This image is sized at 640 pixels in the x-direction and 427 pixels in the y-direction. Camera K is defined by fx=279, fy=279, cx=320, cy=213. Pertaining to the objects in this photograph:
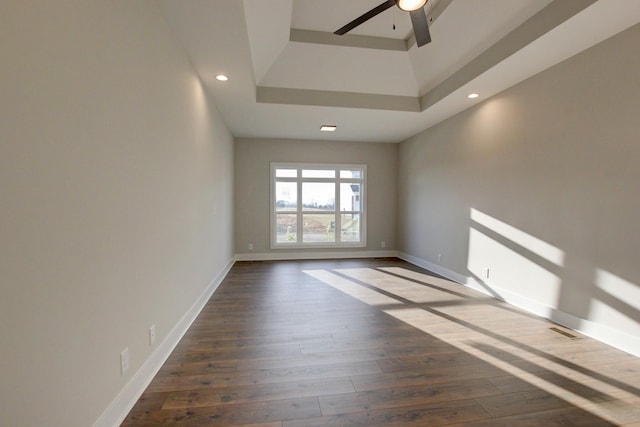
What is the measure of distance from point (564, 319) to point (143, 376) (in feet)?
12.4

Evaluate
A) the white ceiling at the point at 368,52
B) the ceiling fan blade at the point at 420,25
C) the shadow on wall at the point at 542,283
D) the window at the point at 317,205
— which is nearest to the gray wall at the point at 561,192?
the shadow on wall at the point at 542,283

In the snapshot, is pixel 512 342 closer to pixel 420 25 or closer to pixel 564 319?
pixel 564 319

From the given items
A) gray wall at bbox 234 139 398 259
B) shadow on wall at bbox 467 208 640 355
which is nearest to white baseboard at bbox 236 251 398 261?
gray wall at bbox 234 139 398 259

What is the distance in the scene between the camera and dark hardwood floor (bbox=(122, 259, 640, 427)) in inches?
64.4

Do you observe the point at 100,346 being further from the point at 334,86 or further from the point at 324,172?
the point at 324,172

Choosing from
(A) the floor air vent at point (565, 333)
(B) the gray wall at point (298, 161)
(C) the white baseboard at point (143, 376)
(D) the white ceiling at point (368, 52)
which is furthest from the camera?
(B) the gray wall at point (298, 161)

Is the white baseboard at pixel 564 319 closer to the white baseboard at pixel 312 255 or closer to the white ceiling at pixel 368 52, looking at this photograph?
the white baseboard at pixel 312 255

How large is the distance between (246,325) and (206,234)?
133 cm

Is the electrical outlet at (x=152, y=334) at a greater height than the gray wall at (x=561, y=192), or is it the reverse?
the gray wall at (x=561, y=192)

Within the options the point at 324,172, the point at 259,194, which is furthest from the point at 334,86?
the point at 259,194

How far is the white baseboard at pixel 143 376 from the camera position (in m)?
1.49

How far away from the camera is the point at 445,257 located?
4.74 m

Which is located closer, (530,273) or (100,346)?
(100,346)

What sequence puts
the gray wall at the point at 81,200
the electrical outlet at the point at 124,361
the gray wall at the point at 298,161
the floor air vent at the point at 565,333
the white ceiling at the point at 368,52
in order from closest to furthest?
1. the gray wall at the point at 81,200
2. the electrical outlet at the point at 124,361
3. the white ceiling at the point at 368,52
4. the floor air vent at the point at 565,333
5. the gray wall at the point at 298,161
